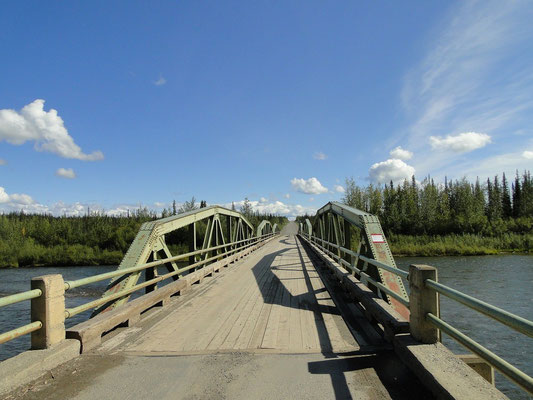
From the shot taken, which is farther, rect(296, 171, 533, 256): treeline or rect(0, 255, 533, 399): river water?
rect(296, 171, 533, 256): treeline

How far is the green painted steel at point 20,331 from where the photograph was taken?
2.79 meters

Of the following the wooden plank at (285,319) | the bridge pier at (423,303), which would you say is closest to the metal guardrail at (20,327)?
the wooden plank at (285,319)

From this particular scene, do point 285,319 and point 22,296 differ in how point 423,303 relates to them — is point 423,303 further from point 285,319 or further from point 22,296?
point 22,296

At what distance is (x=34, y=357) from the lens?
3.22m

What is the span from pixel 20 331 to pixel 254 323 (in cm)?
304

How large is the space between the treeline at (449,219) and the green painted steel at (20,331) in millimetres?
43548

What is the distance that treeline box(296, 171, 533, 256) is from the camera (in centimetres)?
4150

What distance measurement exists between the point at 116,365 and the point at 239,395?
5.04 feet

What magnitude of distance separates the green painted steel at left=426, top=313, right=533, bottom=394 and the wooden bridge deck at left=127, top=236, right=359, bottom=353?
1.26 m

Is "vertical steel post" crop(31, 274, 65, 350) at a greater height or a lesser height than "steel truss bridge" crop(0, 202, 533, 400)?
greater

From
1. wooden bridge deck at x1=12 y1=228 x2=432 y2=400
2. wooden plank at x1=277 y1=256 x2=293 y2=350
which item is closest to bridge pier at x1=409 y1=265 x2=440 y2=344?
wooden bridge deck at x1=12 y1=228 x2=432 y2=400

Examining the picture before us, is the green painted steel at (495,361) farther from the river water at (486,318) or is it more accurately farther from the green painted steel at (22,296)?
the river water at (486,318)

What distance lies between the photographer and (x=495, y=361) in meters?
2.22

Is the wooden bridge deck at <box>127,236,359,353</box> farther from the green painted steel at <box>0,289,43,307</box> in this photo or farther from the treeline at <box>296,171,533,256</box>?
the treeline at <box>296,171,533,256</box>
